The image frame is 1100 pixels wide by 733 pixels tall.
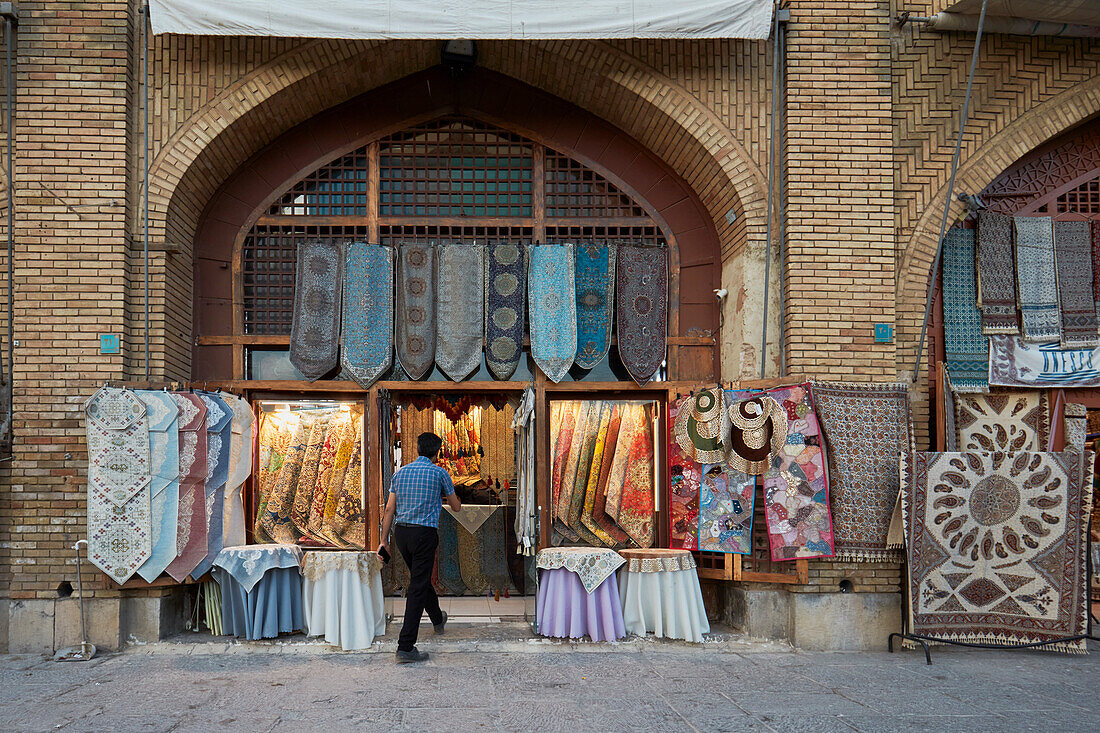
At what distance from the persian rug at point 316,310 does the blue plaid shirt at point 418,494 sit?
1596mm

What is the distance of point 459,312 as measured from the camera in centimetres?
774

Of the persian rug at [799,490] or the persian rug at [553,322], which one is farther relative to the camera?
the persian rug at [553,322]

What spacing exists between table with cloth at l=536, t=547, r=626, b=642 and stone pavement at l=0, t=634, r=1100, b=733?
14 centimetres

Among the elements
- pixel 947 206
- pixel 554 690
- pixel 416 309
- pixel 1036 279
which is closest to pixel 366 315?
pixel 416 309

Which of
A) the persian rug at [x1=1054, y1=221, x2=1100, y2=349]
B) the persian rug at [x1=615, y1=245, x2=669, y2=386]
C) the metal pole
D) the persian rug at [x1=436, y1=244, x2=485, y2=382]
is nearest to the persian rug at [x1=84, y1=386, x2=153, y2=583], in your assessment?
the persian rug at [x1=436, y1=244, x2=485, y2=382]

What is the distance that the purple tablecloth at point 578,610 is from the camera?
6.91m

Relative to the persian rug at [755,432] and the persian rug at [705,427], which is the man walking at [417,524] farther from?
the persian rug at [755,432]

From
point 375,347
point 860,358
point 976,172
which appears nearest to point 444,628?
point 375,347

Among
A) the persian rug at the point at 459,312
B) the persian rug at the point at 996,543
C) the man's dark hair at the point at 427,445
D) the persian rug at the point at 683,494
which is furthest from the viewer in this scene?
the persian rug at the point at 459,312

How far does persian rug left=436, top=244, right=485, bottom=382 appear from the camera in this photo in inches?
304

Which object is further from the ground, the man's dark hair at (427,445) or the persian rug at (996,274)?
the persian rug at (996,274)

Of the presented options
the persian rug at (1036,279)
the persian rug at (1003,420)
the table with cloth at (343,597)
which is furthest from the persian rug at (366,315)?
the persian rug at (1036,279)

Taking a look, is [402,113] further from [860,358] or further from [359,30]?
[860,358]

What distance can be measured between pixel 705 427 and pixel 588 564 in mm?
1504
